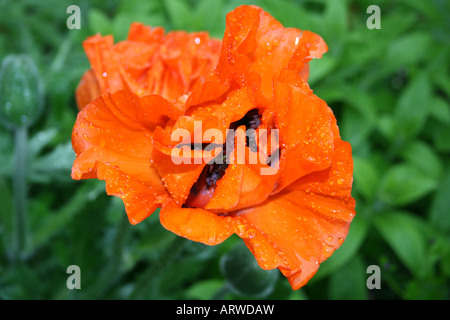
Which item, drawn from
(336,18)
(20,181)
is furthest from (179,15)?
(20,181)

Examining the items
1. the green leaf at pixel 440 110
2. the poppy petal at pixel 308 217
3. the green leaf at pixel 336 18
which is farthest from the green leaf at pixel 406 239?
the poppy petal at pixel 308 217

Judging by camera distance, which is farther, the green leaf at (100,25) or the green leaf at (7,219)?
the green leaf at (100,25)

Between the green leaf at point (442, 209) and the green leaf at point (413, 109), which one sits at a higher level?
the green leaf at point (413, 109)

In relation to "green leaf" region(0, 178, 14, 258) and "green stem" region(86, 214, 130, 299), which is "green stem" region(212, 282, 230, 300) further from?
"green leaf" region(0, 178, 14, 258)

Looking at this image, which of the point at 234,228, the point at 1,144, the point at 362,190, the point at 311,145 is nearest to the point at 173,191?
the point at 234,228

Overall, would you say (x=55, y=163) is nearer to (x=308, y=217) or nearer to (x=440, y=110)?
(x=308, y=217)

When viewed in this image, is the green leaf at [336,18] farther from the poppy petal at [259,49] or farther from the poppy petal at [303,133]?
the poppy petal at [303,133]
